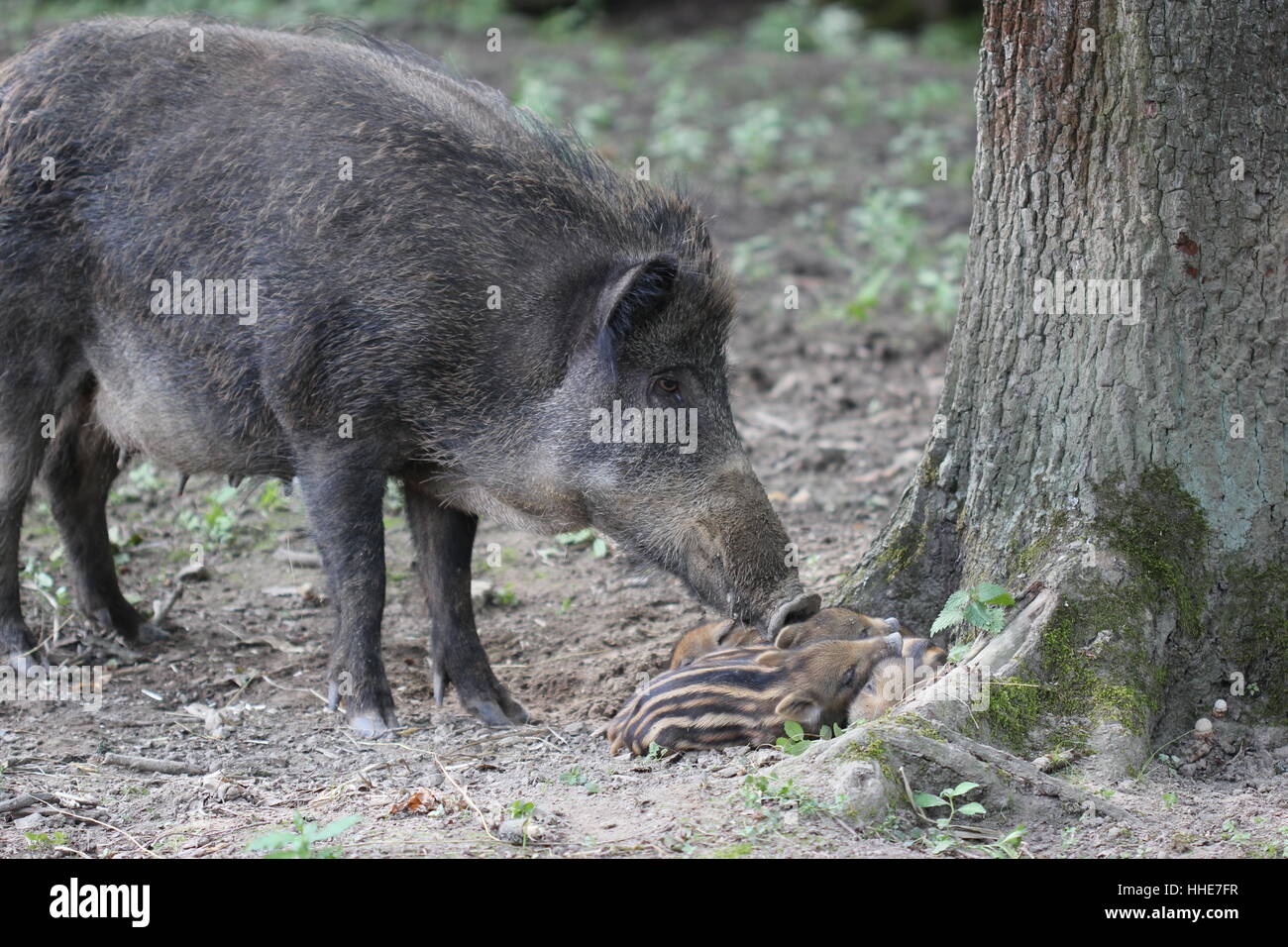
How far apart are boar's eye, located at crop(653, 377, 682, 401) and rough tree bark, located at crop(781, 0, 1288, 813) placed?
118 centimetres

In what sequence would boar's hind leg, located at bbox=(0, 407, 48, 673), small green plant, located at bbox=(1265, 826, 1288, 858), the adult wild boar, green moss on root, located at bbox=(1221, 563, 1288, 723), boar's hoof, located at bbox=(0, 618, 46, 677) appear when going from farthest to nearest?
1. boar's hoof, located at bbox=(0, 618, 46, 677)
2. boar's hind leg, located at bbox=(0, 407, 48, 673)
3. the adult wild boar
4. green moss on root, located at bbox=(1221, 563, 1288, 723)
5. small green plant, located at bbox=(1265, 826, 1288, 858)

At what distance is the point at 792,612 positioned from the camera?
195 inches

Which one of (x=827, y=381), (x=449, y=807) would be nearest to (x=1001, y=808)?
(x=449, y=807)

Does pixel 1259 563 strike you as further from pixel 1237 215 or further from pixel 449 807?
pixel 449 807

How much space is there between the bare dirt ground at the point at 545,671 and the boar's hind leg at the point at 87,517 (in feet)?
0.44

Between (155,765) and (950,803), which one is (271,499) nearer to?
(155,765)

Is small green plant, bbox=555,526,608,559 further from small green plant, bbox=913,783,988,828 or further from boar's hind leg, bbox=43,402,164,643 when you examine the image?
small green plant, bbox=913,783,988,828

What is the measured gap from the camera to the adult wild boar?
16.7 ft

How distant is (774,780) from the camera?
3918 mm

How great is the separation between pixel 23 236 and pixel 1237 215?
4.20 m

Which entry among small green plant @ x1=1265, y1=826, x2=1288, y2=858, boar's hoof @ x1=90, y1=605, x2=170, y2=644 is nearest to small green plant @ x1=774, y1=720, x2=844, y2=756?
small green plant @ x1=1265, y1=826, x2=1288, y2=858

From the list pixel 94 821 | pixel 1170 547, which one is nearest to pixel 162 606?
pixel 94 821

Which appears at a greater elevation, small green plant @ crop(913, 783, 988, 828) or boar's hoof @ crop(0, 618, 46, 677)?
boar's hoof @ crop(0, 618, 46, 677)

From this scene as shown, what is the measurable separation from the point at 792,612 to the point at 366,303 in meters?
1.80
